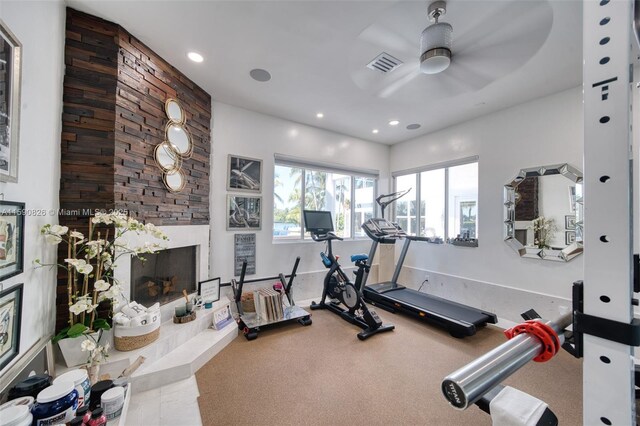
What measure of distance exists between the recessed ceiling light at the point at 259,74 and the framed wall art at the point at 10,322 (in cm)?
265

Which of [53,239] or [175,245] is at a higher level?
[53,239]

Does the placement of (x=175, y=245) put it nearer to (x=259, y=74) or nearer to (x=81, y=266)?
(x=81, y=266)

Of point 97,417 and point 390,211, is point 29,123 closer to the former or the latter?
point 97,417

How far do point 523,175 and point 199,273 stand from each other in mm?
4454

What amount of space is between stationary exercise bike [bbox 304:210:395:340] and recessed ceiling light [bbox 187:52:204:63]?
2308 millimetres

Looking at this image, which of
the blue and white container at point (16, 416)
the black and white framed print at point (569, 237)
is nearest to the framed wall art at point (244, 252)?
the blue and white container at point (16, 416)

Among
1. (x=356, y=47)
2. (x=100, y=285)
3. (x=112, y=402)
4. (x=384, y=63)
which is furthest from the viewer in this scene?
(x=384, y=63)

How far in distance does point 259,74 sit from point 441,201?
3.55 m

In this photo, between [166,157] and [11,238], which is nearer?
[11,238]

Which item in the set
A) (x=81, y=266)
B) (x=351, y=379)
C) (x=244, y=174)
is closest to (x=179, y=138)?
(x=244, y=174)

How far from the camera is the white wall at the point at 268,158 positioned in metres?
3.56

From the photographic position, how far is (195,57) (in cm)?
265

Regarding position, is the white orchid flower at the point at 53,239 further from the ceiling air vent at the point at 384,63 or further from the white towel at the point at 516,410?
the ceiling air vent at the point at 384,63

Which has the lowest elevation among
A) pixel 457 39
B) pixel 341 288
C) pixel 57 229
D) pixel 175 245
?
pixel 341 288
